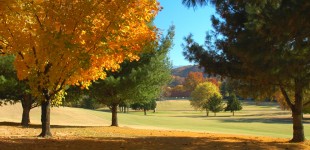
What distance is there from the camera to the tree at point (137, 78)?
82.9 ft

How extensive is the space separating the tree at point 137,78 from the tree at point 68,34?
10.6m

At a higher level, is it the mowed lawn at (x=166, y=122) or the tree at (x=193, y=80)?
the tree at (x=193, y=80)

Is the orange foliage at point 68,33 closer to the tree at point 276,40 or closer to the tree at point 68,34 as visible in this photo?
the tree at point 68,34

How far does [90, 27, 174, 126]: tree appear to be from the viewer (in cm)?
2528

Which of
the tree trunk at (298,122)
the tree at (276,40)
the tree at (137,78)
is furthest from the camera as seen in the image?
the tree at (137,78)

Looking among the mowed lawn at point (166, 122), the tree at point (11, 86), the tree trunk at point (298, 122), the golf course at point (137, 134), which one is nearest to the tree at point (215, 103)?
the mowed lawn at point (166, 122)

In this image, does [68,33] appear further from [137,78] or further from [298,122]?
[137,78]

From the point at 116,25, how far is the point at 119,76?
13.0m

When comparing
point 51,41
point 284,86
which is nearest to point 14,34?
point 51,41

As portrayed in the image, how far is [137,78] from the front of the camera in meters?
25.4

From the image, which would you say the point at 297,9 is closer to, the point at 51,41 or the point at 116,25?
the point at 116,25

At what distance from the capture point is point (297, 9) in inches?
315

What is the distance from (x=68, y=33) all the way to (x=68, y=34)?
0.22 metres

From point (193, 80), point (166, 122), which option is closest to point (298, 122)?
point (166, 122)
